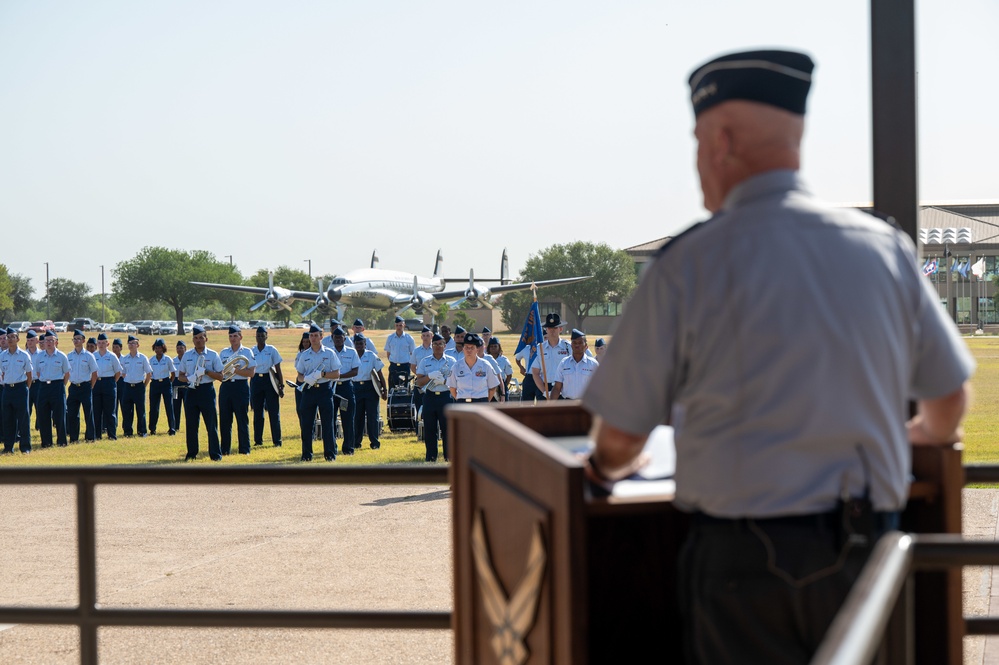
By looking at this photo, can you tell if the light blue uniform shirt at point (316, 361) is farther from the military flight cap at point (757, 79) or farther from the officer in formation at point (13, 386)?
the military flight cap at point (757, 79)

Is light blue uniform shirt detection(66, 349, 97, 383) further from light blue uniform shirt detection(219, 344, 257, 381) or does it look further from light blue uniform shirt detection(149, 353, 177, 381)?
light blue uniform shirt detection(219, 344, 257, 381)

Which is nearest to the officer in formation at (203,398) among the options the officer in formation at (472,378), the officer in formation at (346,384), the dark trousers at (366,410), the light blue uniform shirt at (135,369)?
the officer in formation at (346,384)

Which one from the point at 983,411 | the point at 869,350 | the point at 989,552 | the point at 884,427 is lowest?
the point at 983,411

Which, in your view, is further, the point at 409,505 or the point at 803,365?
the point at 409,505

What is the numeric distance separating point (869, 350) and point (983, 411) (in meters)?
22.8

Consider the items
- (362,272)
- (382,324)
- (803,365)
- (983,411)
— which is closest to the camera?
(803,365)

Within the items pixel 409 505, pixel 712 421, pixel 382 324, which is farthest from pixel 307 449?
pixel 382 324

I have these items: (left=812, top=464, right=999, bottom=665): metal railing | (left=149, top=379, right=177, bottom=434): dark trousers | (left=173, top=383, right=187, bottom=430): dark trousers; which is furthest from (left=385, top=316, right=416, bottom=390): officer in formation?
(left=812, top=464, right=999, bottom=665): metal railing

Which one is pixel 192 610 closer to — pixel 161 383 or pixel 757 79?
pixel 757 79

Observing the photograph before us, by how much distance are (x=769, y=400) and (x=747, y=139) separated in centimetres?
45

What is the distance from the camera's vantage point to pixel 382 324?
122 m

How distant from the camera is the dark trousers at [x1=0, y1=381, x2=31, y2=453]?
19.3m

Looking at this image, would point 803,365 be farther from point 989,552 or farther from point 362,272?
point 362,272

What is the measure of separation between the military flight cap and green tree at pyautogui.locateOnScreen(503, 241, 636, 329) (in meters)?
94.1
